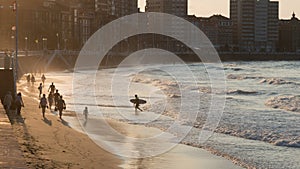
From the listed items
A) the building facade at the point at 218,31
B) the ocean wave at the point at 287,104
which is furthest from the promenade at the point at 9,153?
the building facade at the point at 218,31

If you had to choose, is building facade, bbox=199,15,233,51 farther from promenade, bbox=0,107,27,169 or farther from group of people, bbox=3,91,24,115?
promenade, bbox=0,107,27,169

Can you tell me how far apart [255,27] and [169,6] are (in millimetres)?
27633

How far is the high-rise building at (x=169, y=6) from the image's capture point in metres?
188

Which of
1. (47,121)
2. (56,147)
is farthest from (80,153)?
(47,121)

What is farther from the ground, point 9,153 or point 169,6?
point 169,6

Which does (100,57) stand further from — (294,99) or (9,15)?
(294,99)

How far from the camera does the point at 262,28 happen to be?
619 ft

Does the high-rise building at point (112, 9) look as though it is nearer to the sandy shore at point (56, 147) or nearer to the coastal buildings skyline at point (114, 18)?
the coastal buildings skyline at point (114, 18)

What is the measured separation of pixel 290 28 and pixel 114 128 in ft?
594

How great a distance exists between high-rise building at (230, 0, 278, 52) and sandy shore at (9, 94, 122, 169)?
546ft

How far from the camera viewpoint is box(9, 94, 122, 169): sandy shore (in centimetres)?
1180

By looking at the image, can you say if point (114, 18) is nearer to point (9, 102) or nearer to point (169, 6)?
point (169, 6)

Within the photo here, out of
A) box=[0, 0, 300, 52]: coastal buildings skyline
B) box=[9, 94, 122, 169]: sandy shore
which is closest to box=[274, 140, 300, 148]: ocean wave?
box=[9, 94, 122, 169]: sandy shore

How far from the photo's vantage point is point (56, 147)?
44.8ft
